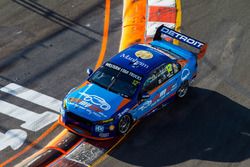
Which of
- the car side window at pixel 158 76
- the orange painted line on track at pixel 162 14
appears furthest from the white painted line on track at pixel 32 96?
the orange painted line on track at pixel 162 14

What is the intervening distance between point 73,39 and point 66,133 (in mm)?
5938

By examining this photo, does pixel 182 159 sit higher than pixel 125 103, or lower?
lower

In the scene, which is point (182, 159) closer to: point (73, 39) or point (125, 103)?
point (125, 103)

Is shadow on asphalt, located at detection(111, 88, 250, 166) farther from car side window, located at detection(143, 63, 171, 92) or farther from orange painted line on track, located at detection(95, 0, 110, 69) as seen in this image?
orange painted line on track, located at detection(95, 0, 110, 69)

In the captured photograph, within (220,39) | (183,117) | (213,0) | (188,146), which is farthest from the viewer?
(213,0)

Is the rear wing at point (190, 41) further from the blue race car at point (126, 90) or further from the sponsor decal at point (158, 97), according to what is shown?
the sponsor decal at point (158, 97)

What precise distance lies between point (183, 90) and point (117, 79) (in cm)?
273

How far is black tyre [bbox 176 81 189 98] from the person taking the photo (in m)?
19.2

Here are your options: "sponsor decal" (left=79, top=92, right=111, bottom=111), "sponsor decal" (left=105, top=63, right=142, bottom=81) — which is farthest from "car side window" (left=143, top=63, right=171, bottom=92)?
"sponsor decal" (left=79, top=92, right=111, bottom=111)

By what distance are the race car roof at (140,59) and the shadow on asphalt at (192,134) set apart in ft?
5.23

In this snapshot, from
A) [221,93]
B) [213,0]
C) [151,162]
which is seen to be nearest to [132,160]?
[151,162]

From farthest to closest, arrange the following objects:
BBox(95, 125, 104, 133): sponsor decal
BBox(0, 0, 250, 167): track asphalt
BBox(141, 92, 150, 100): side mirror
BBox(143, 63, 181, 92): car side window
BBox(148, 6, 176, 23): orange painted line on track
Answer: BBox(148, 6, 176, 23): orange painted line on track, BBox(143, 63, 181, 92): car side window, BBox(141, 92, 150, 100): side mirror, BBox(0, 0, 250, 167): track asphalt, BBox(95, 125, 104, 133): sponsor decal

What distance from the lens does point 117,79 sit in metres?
17.8

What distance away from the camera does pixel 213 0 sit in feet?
83.8
